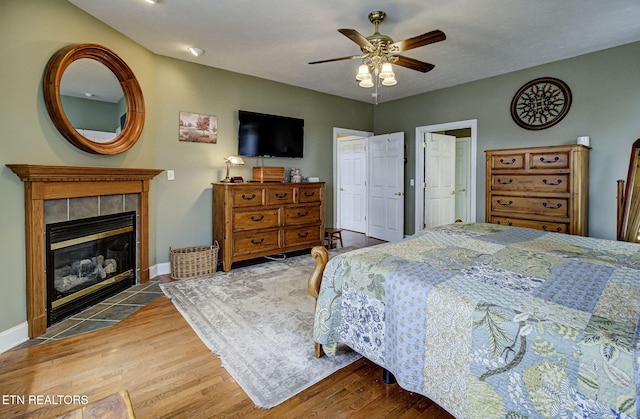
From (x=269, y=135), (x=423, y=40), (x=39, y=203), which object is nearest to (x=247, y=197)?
(x=269, y=135)

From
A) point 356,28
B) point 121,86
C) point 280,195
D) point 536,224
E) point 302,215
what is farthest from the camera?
point 302,215

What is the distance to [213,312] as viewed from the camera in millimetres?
2660

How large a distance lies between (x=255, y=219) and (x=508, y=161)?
3.12m

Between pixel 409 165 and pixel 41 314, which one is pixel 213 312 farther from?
pixel 409 165

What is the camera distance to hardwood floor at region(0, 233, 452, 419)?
1555 millimetres

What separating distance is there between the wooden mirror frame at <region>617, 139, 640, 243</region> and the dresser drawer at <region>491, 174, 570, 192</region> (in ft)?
1.79

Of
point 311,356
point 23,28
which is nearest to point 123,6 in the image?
point 23,28

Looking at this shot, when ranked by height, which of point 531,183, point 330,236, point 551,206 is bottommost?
point 330,236

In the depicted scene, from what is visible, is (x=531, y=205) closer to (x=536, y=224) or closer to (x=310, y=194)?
(x=536, y=224)

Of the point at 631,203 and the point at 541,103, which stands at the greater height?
the point at 541,103

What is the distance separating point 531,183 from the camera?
3.50 meters

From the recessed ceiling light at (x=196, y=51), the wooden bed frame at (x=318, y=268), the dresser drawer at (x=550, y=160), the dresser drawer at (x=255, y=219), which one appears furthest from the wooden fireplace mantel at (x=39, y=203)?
the dresser drawer at (x=550, y=160)

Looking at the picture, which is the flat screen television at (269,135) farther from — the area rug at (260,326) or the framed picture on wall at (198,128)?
the area rug at (260,326)

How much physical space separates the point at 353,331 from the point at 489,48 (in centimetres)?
338
